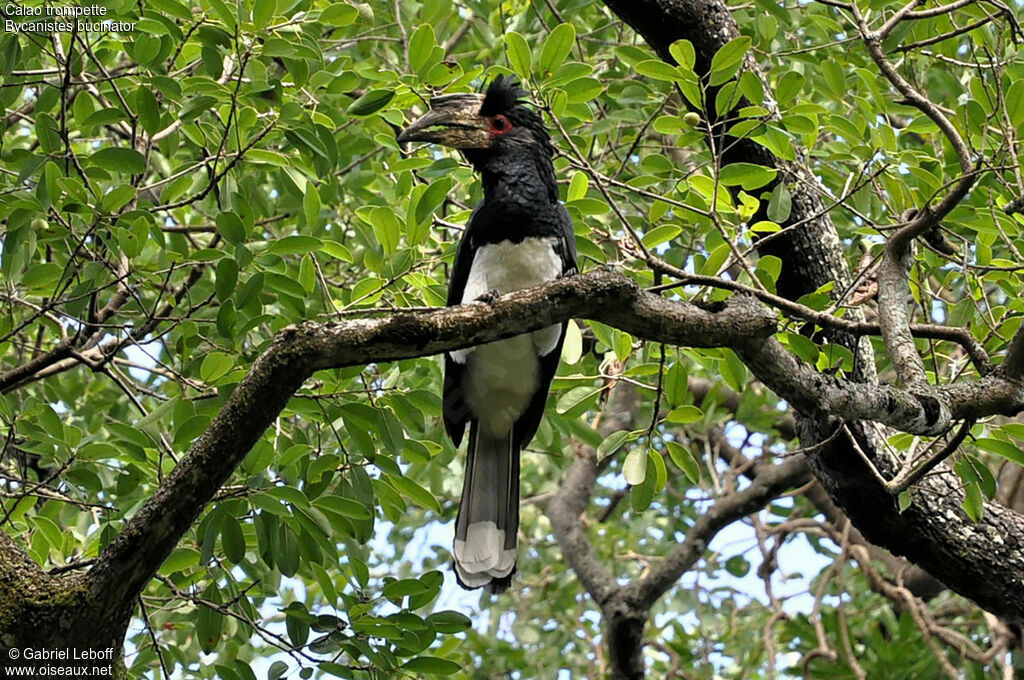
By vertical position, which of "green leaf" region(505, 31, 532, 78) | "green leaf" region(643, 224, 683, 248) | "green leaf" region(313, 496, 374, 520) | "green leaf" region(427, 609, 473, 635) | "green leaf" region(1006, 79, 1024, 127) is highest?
"green leaf" region(505, 31, 532, 78)

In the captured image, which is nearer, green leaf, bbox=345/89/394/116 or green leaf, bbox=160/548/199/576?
green leaf, bbox=160/548/199/576

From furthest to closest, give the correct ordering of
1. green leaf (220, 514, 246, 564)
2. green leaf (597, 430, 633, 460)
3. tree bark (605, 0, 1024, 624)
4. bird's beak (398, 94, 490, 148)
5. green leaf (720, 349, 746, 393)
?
bird's beak (398, 94, 490, 148) → tree bark (605, 0, 1024, 624) → green leaf (720, 349, 746, 393) → green leaf (597, 430, 633, 460) → green leaf (220, 514, 246, 564)

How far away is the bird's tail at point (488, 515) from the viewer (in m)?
3.78

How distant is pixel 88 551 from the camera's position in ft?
10.9

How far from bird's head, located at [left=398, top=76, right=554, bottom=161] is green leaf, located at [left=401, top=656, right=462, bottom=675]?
177cm

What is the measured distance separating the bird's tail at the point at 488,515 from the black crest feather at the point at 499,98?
117 centimetres

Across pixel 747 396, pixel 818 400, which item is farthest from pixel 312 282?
pixel 747 396

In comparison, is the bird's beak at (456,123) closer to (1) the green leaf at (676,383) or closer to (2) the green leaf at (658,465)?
(1) the green leaf at (676,383)

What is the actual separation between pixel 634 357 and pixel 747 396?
5.78ft

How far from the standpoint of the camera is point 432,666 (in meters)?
3.15

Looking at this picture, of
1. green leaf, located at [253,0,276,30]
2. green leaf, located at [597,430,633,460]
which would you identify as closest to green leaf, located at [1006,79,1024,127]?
green leaf, located at [597,430,633,460]

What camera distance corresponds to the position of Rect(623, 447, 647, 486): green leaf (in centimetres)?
322

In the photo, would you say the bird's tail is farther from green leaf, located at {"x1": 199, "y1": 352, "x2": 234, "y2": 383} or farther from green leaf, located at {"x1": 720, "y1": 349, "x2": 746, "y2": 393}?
green leaf, located at {"x1": 199, "y1": 352, "x2": 234, "y2": 383}

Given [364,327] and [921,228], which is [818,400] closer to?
[921,228]
